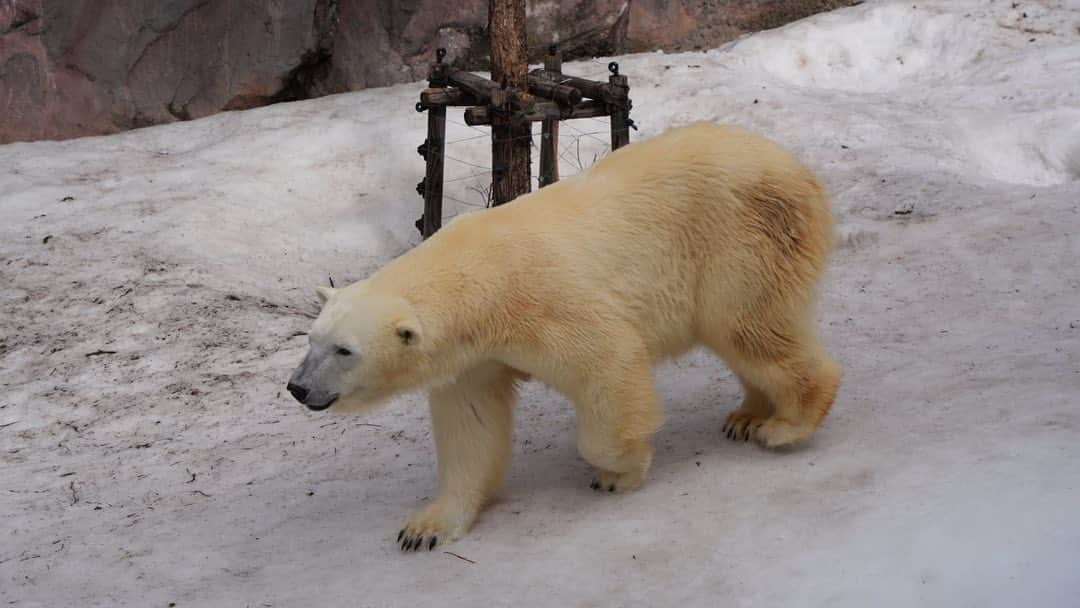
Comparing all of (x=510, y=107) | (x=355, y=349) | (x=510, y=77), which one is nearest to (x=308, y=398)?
(x=355, y=349)

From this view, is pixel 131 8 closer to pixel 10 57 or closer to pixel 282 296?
pixel 10 57

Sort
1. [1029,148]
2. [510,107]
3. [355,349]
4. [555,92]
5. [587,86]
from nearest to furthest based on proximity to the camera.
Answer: [355,349] → [510,107] → [555,92] → [587,86] → [1029,148]

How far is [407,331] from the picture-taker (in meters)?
3.67

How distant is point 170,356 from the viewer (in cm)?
632

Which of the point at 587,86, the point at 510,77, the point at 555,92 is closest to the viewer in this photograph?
the point at 555,92

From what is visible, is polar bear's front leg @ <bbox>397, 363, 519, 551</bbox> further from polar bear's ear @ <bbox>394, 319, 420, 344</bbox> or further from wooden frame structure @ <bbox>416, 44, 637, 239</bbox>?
wooden frame structure @ <bbox>416, 44, 637, 239</bbox>

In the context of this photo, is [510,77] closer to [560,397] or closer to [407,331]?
[560,397]

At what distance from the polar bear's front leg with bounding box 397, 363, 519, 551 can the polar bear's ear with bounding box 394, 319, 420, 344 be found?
0.42 m

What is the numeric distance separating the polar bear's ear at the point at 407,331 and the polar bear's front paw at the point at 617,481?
3.39 feet

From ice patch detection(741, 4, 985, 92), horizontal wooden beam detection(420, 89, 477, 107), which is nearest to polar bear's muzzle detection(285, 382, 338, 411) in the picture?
horizontal wooden beam detection(420, 89, 477, 107)

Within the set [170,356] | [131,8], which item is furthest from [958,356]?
[131,8]

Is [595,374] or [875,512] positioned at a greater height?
[595,374]

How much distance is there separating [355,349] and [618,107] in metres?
4.64

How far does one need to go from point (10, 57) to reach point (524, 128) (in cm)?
583
